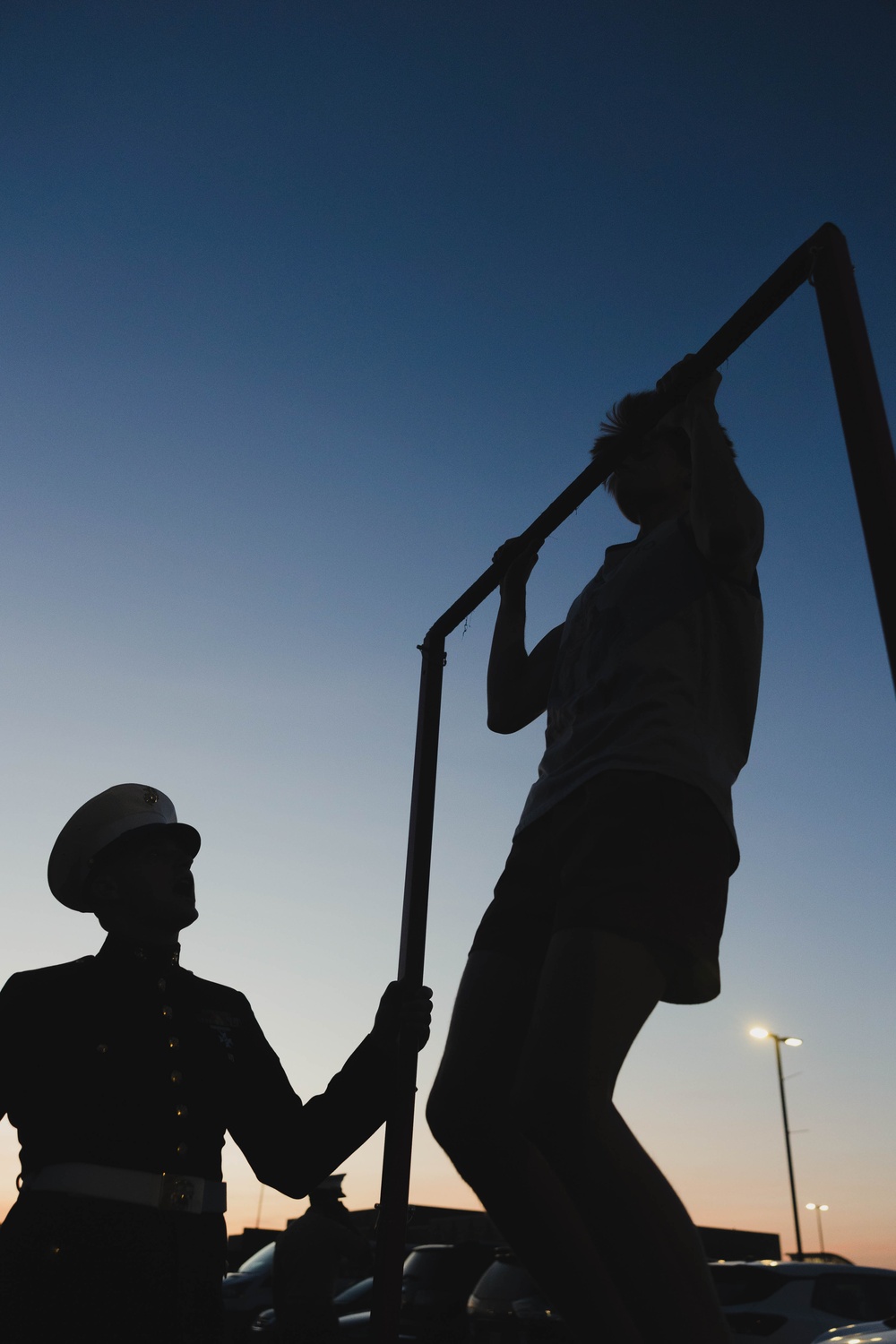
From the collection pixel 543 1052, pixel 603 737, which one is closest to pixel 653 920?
pixel 543 1052

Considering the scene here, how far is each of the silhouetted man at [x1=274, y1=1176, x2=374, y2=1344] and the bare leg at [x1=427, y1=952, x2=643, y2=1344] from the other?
6711 millimetres

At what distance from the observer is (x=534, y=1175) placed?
190 cm

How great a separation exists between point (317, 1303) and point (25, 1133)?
21.6 ft

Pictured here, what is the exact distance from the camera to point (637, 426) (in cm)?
266

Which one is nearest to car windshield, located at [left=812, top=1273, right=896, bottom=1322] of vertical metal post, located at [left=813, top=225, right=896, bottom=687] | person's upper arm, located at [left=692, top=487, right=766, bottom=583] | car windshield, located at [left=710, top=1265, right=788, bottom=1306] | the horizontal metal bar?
car windshield, located at [left=710, top=1265, right=788, bottom=1306]

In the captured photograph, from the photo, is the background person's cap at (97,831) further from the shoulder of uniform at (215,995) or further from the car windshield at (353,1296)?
the car windshield at (353,1296)

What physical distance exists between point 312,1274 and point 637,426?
7.79 m

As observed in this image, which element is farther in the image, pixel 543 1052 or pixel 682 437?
pixel 682 437

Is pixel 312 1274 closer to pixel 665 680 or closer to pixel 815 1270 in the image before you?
pixel 815 1270

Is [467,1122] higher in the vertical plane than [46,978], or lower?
lower

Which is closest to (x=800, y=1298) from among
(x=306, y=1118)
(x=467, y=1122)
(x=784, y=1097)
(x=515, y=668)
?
(x=306, y=1118)

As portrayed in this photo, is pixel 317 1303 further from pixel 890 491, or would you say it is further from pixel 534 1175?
A: pixel 890 491

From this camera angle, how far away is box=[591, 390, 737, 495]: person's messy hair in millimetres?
2600

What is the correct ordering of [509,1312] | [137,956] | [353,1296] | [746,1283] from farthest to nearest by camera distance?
[353,1296] < [509,1312] < [746,1283] < [137,956]
